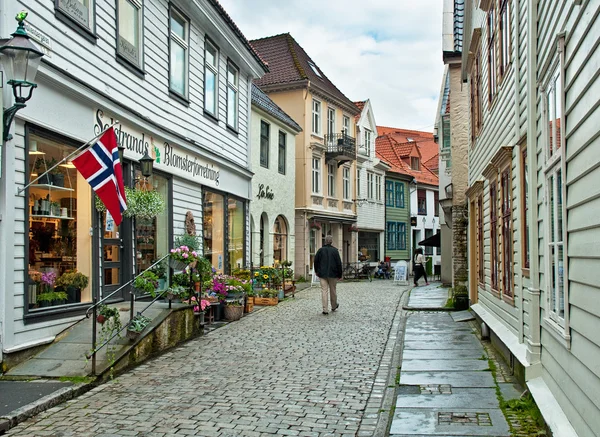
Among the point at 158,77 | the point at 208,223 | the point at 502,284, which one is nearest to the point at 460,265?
the point at 208,223

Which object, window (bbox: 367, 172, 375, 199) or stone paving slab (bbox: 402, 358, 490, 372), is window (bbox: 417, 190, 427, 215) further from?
stone paving slab (bbox: 402, 358, 490, 372)

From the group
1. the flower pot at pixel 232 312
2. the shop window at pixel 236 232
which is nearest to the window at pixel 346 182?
the shop window at pixel 236 232

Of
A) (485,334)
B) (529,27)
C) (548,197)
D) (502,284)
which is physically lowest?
(485,334)

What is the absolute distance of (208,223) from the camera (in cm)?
1541

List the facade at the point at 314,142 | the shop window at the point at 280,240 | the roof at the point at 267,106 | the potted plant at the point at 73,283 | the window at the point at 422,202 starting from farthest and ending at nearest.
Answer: the window at the point at 422,202, the facade at the point at 314,142, the shop window at the point at 280,240, the roof at the point at 267,106, the potted plant at the point at 73,283

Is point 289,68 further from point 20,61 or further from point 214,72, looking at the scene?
point 20,61

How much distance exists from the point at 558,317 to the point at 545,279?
66 cm

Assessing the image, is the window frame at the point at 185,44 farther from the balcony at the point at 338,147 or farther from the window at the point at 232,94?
the balcony at the point at 338,147

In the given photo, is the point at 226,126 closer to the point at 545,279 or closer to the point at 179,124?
the point at 179,124

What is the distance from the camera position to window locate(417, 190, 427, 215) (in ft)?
150

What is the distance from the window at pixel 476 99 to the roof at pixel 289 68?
15553 mm

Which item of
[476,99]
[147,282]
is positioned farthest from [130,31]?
[476,99]

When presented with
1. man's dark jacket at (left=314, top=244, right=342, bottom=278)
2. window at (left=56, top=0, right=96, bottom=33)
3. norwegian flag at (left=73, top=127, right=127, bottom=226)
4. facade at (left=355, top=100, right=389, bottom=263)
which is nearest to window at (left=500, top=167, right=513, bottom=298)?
norwegian flag at (left=73, top=127, right=127, bottom=226)

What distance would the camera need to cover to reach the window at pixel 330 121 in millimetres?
31969
